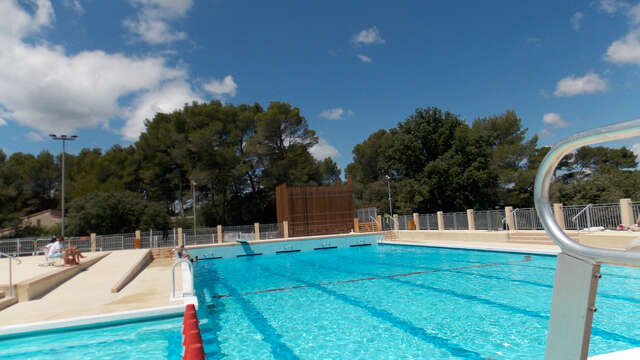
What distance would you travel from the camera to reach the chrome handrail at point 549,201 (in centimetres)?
121

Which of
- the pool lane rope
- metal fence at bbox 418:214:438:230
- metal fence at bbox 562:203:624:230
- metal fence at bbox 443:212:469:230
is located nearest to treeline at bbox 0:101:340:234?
metal fence at bbox 418:214:438:230

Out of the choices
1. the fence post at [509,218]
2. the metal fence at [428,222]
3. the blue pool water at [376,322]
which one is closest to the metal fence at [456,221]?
the metal fence at [428,222]

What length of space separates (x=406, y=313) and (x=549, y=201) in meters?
6.07

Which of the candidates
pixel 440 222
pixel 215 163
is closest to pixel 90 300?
pixel 440 222

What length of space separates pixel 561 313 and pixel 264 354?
15.3 ft

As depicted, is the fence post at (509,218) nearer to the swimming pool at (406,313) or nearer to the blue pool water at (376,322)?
the swimming pool at (406,313)

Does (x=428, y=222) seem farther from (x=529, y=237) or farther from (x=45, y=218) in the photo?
(x=45, y=218)

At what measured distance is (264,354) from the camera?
5.27m

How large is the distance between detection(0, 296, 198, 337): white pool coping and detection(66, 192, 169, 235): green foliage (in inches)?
888

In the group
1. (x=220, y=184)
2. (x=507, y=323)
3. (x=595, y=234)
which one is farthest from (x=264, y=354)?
(x=220, y=184)

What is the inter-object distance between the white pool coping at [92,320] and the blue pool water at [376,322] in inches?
4.6

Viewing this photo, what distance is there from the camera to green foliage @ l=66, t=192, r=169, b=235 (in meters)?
25.3

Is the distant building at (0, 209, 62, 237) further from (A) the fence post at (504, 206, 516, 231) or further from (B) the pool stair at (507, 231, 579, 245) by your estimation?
(B) the pool stair at (507, 231, 579, 245)

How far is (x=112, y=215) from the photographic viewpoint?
1030 inches
